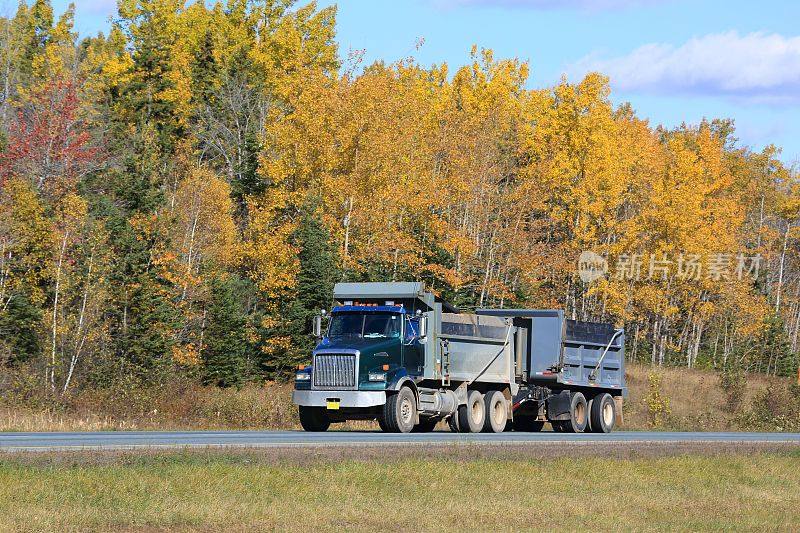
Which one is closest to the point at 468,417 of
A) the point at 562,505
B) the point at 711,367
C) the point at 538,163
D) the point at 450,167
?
the point at 562,505

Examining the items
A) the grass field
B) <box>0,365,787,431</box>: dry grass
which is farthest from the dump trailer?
the grass field

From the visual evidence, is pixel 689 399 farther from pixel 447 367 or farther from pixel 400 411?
pixel 400 411

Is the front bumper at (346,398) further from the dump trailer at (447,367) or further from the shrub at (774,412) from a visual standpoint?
the shrub at (774,412)

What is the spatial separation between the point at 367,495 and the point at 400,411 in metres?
11.4

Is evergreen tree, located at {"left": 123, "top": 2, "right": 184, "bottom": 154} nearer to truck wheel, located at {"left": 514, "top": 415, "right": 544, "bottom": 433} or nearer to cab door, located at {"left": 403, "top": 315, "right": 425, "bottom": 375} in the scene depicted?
truck wheel, located at {"left": 514, "top": 415, "right": 544, "bottom": 433}

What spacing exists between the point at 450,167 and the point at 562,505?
44112 millimetres

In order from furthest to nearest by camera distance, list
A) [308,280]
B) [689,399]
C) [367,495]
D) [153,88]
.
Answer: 1. [153,88]
2. [308,280]
3. [689,399]
4. [367,495]

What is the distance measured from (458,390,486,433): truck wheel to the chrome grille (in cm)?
418

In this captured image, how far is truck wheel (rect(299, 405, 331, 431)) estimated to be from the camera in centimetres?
3003

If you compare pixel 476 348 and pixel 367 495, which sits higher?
pixel 476 348

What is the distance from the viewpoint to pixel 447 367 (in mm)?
30609

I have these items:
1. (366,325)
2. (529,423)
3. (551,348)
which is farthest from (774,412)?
(366,325)

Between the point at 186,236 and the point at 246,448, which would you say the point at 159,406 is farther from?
the point at 186,236

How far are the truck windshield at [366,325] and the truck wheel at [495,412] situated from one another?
4176 millimetres
